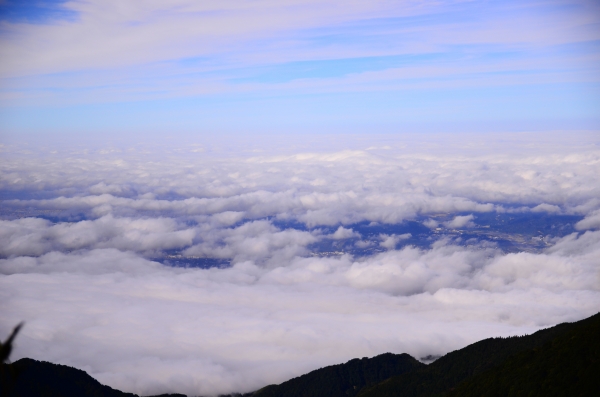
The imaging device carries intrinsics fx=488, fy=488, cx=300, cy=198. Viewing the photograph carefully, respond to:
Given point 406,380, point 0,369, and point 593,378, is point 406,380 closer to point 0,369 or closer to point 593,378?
point 593,378

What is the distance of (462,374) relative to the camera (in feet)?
380

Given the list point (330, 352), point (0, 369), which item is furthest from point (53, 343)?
point (0, 369)

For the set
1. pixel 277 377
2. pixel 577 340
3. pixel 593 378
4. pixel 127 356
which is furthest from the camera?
pixel 127 356

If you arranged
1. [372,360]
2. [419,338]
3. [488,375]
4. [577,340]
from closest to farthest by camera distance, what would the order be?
[577,340]
[488,375]
[372,360]
[419,338]

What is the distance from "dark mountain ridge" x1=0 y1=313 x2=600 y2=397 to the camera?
239 ft

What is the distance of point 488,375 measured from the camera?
8931 cm

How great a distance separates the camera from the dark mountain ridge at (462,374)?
72875 mm

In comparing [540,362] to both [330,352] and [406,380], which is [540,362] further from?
[330,352]

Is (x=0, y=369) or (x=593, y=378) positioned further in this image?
(x=593, y=378)

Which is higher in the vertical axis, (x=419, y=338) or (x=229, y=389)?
(x=419, y=338)

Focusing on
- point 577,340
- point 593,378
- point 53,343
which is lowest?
point 593,378

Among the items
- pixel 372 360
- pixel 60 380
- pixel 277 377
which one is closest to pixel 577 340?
pixel 372 360

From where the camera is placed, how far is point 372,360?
500 ft

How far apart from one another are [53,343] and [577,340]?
7004 inches
